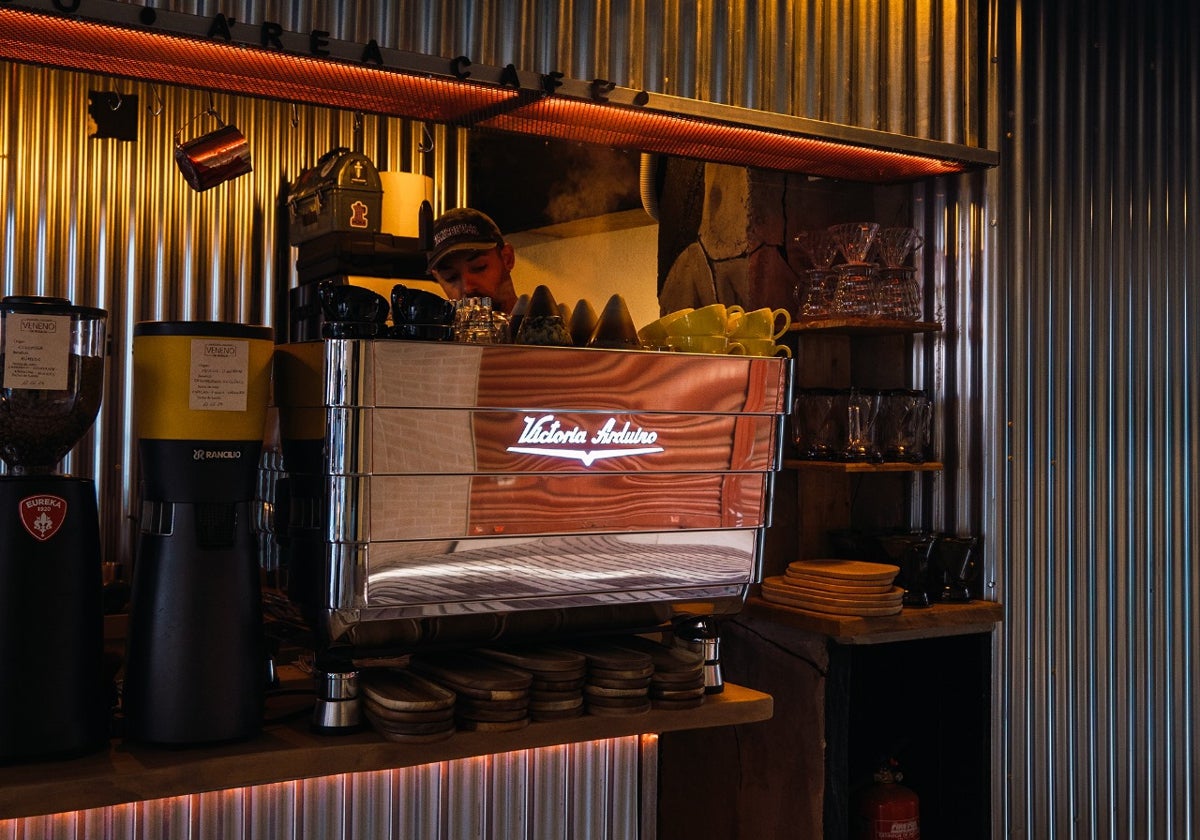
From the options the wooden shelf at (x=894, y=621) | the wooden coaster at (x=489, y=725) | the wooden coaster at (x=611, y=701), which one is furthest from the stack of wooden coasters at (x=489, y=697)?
the wooden shelf at (x=894, y=621)

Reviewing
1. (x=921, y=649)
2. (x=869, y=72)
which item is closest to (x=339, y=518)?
(x=869, y=72)

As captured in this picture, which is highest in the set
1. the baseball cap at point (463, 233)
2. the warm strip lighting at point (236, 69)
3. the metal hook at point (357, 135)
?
the metal hook at point (357, 135)

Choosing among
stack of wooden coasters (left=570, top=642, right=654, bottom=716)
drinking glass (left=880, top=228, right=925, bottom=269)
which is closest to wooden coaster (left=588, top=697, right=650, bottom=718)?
stack of wooden coasters (left=570, top=642, right=654, bottom=716)

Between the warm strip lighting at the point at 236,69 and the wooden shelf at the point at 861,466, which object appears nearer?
the warm strip lighting at the point at 236,69

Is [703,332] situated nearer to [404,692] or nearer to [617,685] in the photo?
[617,685]

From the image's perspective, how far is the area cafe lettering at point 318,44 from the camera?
2.03m

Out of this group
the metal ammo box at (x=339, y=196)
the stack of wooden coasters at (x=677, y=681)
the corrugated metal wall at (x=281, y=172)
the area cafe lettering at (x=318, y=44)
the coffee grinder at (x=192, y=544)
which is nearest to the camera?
the coffee grinder at (x=192, y=544)

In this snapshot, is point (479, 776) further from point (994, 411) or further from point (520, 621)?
point (994, 411)

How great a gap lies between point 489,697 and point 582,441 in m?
0.47

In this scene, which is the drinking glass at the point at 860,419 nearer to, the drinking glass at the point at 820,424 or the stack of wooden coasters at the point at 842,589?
the drinking glass at the point at 820,424

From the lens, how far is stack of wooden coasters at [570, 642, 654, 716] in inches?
86.4

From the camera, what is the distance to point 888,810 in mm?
3109

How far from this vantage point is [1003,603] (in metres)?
3.20

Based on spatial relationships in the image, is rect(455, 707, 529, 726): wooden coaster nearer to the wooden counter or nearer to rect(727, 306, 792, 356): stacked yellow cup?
the wooden counter
